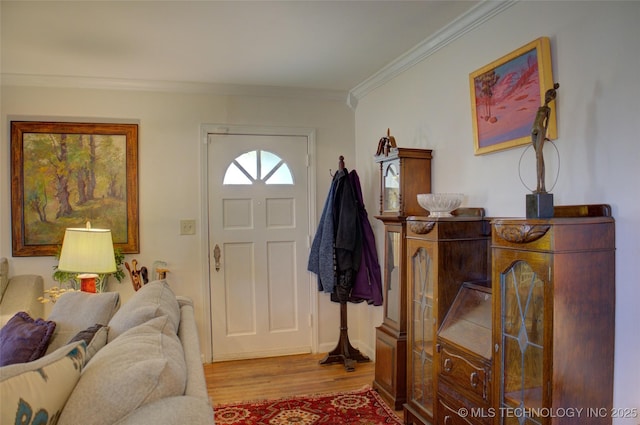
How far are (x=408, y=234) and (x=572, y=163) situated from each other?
0.95m

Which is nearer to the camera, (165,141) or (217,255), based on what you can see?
(165,141)

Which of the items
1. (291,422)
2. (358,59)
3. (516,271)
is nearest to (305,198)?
(358,59)

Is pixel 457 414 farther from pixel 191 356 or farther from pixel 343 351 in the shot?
pixel 343 351

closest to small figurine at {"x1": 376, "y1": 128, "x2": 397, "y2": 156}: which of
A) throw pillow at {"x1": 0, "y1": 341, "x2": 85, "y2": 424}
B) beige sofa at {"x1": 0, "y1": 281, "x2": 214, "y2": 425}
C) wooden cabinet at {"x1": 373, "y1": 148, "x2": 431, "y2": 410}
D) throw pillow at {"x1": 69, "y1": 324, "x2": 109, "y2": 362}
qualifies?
wooden cabinet at {"x1": 373, "y1": 148, "x2": 431, "y2": 410}

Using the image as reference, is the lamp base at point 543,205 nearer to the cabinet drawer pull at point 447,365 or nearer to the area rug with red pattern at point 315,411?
the cabinet drawer pull at point 447,365

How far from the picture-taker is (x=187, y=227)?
145 inches

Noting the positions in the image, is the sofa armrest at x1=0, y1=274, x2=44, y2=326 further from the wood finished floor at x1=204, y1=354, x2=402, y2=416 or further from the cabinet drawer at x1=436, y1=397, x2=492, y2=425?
the cabinet drawer at x1=436, y1=397, x2=492, y2=425

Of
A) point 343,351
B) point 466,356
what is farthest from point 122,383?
point 343,351

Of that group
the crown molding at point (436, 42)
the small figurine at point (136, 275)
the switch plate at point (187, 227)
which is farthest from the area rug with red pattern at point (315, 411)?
the crown molding at point (436, 42)

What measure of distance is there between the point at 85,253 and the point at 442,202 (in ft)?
6.92

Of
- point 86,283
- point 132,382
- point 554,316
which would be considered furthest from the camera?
point 86,283

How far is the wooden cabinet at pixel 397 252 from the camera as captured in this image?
9.11 feet

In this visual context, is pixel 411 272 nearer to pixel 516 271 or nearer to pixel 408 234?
pixel 408 234

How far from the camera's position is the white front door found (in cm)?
377
